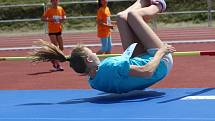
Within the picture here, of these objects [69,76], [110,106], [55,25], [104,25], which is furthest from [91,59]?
[104,25]

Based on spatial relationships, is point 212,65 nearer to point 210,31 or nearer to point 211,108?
point 211,108

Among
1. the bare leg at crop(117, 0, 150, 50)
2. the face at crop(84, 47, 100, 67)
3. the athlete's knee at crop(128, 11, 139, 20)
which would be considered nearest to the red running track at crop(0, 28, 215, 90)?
the bare leg at crop(117, 0, 150, 50)

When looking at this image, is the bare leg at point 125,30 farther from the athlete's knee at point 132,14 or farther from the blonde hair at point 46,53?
the blonde hair at point 46,53

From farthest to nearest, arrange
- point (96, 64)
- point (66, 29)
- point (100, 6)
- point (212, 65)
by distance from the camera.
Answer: point (66, 29)
point (100, 6)
point (212, 65)
point (96, 64)

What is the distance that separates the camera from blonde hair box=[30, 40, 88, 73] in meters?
4.93

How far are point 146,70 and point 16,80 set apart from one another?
4379 mm

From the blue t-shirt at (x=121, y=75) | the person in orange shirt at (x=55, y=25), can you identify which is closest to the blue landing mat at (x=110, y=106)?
the blue t-shirt at (x=121, y=75)

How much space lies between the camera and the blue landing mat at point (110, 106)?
421 cm

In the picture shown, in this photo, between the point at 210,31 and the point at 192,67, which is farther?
the point at 210,31

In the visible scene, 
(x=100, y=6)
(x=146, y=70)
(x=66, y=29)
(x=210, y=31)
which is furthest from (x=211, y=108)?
(x=66, y=29)

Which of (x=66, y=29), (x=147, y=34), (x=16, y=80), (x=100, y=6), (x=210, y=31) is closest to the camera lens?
(x=147, y=34)

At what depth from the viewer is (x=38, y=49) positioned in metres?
5.09

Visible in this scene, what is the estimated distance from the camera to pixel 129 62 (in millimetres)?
5117

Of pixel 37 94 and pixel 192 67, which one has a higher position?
pixel 37 94
